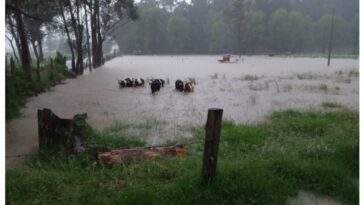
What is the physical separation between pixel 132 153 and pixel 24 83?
8.60 meters

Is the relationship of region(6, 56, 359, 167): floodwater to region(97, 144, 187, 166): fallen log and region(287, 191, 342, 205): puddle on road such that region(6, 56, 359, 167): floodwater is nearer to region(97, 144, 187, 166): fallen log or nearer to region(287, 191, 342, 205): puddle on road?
region(97, 144, 187, 166): fallen log

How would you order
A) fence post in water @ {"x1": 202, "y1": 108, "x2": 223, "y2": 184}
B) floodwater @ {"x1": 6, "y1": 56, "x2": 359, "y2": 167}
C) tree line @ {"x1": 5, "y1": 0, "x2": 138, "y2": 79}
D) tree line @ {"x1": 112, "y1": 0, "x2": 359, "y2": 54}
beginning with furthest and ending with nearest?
tree line @ {"x1": 112, "y1": 0, "x2": 359, "y2": 54}
tree line @ {"x1": 5, "y1": 0, "x2": 138, "y2": 79}
floodwater @ {"x1": 6, "y1": 56, "x2": 359, "y2": 167}
fence post in water @ {"x1": 202, "y1": 108, "x2": 223, "y2": 184}

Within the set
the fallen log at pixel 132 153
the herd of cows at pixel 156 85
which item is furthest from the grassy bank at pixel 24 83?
the fallen log at pixel 132 153

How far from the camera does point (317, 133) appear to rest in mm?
6941

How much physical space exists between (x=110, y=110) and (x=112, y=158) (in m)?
5.20

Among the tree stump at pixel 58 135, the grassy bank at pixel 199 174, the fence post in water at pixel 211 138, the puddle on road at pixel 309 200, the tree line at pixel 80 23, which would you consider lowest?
the puddle on road at pixel 309 200

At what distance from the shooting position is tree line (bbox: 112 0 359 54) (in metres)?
44.3

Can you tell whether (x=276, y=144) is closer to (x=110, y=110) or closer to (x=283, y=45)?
(x=110, y=110)

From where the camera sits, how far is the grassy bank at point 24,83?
9.30m

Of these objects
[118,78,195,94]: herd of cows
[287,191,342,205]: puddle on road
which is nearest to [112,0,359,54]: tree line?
[118,78,195,94]: herd of cows

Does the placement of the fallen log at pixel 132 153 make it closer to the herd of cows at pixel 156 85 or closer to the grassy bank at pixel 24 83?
the grassy bank at pixel 24 83

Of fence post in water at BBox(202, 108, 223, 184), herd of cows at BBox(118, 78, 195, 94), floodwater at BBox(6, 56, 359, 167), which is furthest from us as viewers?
herd of cows at BBox(118, 78, 195, 94)

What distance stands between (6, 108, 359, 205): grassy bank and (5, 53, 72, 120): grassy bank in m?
4.19

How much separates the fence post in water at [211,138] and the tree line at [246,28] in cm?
3813
